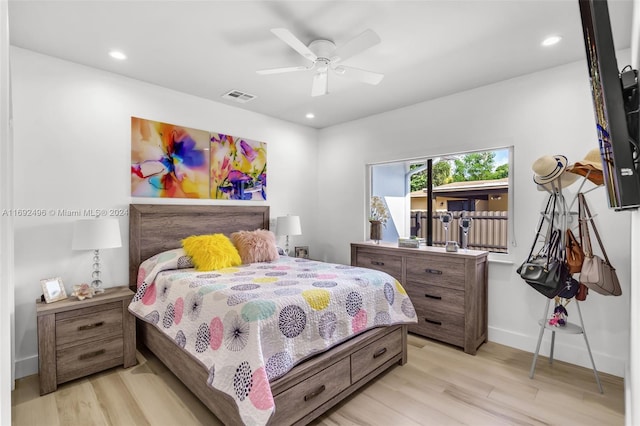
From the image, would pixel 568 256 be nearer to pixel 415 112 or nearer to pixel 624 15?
pixel 624 15

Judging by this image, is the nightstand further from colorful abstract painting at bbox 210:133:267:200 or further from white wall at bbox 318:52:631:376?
white wall at bbox 318:52:631:376

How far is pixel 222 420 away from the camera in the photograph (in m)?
1.83

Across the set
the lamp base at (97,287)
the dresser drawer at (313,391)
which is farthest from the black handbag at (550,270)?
the lamp base at (97,287)

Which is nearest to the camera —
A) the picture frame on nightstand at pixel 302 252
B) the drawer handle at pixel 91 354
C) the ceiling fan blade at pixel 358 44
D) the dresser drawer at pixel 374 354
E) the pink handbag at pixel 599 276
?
the ceiling fan blade at pixel 358 44

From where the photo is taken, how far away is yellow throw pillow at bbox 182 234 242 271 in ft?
9.34

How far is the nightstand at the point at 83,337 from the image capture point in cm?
225

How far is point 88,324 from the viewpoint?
2447mm

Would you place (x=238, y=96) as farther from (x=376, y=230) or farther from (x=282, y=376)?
(x=282, y=376)

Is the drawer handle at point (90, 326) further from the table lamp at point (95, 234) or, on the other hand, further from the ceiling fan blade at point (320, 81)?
the ceiling fan blade at point (320, 81)

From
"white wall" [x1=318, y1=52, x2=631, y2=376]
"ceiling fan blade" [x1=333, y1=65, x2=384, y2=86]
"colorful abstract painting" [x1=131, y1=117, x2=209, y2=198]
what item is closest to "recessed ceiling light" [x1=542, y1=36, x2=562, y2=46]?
"white wall" [x1=318, y1=52, x2=631, y2=376]

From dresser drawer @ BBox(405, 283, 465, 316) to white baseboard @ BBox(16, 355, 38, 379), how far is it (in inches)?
134

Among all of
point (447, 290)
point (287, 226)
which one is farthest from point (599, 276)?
point (287, 226)

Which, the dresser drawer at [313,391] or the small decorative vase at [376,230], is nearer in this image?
the dresser drawer at [313,391]

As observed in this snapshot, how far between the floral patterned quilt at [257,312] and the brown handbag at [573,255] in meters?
1.22
